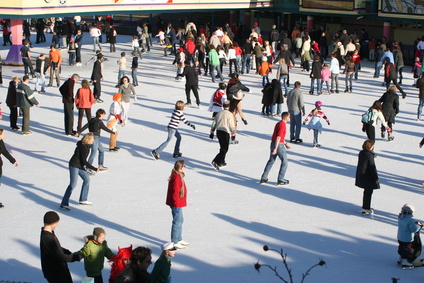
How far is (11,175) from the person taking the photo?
578 inches

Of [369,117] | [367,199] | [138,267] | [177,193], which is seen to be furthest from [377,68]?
[138,267]

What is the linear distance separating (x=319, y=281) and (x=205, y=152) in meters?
7.04

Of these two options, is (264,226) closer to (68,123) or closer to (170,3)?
(68,123)

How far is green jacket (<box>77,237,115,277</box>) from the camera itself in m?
8.51

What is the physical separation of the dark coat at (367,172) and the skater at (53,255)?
5558 mm

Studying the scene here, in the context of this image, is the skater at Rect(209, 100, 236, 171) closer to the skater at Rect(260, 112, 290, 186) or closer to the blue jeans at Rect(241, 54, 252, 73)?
the skater at Rect(260, 112, 290, 186)

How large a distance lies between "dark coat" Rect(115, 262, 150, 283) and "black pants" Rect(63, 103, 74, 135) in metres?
10.4

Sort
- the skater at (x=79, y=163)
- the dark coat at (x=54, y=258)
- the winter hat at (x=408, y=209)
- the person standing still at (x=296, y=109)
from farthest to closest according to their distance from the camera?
the person standing still at (x=296, y=109), the skater at (x=79, y=163), the winter hat at (x=408, y=209), the dark coat at (x=54, y=258)

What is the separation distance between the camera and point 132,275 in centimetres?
755

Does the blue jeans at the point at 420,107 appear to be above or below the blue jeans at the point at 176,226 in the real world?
above

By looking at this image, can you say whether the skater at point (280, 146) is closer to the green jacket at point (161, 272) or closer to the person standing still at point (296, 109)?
the person standing still at point (296, 109)

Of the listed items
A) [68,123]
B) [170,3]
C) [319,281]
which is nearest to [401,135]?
[68,123]

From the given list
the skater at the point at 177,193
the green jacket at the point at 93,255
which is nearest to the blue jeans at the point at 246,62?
the skater at the point at 177,193

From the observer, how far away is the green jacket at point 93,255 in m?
8.51
